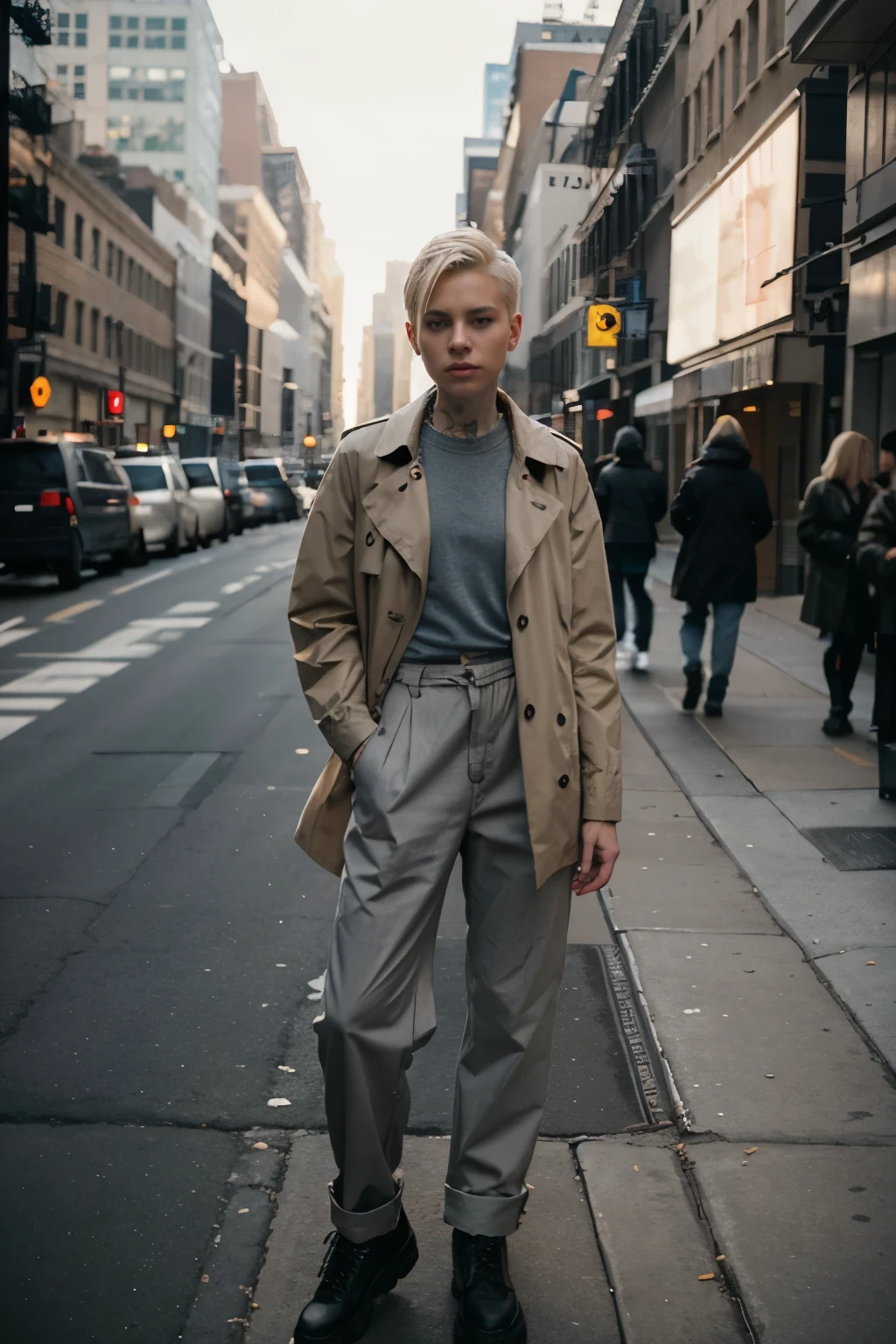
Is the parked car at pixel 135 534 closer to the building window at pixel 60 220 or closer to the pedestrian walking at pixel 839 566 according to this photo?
the pedestrian walking at pixel 839 566

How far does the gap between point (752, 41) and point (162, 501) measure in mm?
11769

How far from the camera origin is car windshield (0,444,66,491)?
2067cm

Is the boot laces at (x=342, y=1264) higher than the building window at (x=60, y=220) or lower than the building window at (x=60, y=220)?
lower

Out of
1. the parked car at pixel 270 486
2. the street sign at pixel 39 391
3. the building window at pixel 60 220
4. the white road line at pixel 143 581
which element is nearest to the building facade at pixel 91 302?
the building window at pixel 60 220

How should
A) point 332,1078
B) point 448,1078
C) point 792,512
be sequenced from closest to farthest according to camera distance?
1. point 332,1078
2. point 448,1078
3. point 792,512

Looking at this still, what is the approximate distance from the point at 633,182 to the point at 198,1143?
3925 cm

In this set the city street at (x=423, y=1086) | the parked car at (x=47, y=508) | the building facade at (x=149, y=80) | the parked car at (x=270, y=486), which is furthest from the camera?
the building facade at (x=149, y=80)

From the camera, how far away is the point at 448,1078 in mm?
4402

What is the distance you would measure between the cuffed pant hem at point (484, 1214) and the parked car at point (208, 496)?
29.4m

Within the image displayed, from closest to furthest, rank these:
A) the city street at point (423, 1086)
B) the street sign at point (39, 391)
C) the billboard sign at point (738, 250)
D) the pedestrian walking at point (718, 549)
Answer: the city street at point (423, 1086) → the pedestrian walking at point (718, 549) → the billboard sign at point (738, 250) → the street sign at point (39, 391)

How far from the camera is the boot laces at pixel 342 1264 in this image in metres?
3.02

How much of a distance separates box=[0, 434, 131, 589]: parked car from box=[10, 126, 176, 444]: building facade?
25.0 metres

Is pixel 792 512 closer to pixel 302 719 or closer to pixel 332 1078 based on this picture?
pixel 302 719

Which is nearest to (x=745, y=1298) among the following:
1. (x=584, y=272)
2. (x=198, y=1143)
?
(x=198, y=1143)
